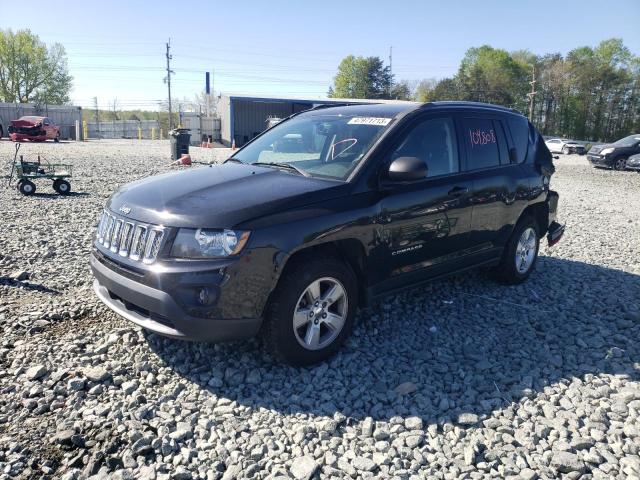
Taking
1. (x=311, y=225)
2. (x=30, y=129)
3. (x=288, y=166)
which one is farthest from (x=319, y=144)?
(x=30, y=129)

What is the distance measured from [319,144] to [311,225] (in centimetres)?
124

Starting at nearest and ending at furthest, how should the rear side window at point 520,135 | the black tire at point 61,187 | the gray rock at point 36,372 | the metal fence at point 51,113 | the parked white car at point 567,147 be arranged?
the gray rock at point 36,372, the rear side window at point 520,135, the black tire at point 61,187, the parked white car at point 567,147, the metal fence at point 51,113

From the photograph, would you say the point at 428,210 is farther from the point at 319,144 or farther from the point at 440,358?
the point at 440,358

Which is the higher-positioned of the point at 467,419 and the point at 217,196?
the point at 217,196

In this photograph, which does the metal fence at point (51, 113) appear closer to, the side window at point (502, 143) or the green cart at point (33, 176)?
the green cart at point (33, 176)

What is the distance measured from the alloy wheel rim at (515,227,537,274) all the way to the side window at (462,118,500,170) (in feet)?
3.26

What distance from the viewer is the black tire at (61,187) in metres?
11.3

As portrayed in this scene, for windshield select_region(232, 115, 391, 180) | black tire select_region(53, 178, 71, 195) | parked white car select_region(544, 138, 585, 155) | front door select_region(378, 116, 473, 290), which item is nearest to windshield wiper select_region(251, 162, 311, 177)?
windshield select_region(232, 115, 391, 180)

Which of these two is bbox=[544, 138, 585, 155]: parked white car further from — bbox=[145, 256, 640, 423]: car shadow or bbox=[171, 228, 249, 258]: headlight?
bbox=[171, 228, 249, 258]: headlight

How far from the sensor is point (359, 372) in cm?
378

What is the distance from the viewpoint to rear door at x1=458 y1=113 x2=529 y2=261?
194 inches

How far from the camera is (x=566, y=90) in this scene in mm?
65750

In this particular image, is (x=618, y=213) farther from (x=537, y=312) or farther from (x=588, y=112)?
(x=588, y=112)

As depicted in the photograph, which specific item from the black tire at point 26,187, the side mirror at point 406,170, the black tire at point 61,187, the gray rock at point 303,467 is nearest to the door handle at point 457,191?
the side mirror at point 406,170
